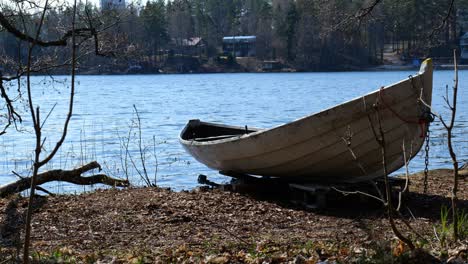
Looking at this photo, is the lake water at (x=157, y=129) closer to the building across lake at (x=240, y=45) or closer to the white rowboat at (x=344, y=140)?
the white rowboat at (x=344, y=140)

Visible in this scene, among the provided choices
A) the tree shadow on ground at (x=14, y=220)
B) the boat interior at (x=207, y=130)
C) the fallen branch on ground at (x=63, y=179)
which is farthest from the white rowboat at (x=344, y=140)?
the fallen branch on ground at (x=63, y=179)

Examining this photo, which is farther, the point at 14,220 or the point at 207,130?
the point at 207,130

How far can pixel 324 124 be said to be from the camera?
9180 millimetres

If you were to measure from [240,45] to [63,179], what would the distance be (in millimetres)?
94343

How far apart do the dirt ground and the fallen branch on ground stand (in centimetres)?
95

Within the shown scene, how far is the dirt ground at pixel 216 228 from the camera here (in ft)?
19.9

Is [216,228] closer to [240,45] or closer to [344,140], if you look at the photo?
[344,140]

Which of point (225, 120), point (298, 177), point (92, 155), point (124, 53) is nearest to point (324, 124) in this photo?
point (298, 177)

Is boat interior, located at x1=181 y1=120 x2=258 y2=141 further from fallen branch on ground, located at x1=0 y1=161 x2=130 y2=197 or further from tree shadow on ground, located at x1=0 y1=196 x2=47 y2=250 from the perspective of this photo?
tree shadow on ground, located at x1=0 y1=196 x2=47 y2=250

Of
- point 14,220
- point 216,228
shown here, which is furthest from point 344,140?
point 14,220

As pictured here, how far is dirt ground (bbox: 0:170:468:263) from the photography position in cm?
608

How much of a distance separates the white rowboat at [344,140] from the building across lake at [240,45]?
93.8 m

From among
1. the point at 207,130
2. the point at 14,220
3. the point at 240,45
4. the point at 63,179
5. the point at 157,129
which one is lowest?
the point at 157,129

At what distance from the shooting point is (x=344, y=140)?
8.85m
